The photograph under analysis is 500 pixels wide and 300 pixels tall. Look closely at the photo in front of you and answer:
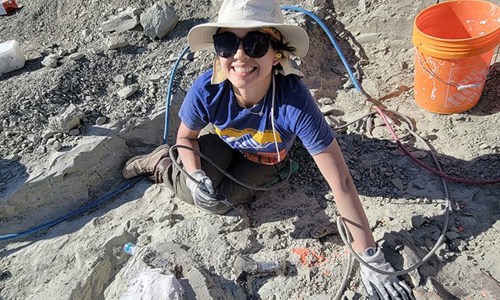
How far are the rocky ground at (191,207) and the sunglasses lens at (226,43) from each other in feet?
3.16

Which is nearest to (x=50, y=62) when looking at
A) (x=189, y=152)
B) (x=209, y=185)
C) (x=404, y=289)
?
(x=189, y=152)

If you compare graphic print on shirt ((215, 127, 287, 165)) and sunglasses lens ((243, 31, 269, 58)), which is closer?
sunglasses lens ((243, 31, 269, 58))

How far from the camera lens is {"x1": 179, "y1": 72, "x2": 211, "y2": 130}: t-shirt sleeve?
95.4 inches

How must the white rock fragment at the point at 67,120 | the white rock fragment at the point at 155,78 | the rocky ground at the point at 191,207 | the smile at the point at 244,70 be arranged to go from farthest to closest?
1. the white rock fragment at the point at 155,78
2. the white rock fragment at the point at 67,120
3. the rocky ground at the point at 191,207
4. the smile at the point at 244,70

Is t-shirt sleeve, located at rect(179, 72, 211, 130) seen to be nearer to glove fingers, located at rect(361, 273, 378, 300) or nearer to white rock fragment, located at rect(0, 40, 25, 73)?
glove fingers, located at rect(361, 273, 378, 300)

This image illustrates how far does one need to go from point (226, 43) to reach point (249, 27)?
0.14m

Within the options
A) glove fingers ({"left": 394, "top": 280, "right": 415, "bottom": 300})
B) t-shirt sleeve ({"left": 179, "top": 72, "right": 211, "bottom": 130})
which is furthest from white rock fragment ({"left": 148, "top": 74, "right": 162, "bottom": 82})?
glove fingers ({"left": 394, "top": 280, "right": 415, "bottom": 300})

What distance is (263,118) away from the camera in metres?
2.38

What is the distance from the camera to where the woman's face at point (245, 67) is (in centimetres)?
211

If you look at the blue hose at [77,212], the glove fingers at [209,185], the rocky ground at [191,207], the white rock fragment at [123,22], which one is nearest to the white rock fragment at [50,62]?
the rocky ground at [191,207]

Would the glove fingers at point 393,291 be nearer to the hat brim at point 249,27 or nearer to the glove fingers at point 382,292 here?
the glove fingers at point 382,292

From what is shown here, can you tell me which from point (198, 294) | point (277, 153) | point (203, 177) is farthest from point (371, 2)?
point (198, 294)

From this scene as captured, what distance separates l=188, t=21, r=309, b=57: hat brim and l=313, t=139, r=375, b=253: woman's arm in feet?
1.51

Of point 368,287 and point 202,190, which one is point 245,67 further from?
point 368,287
